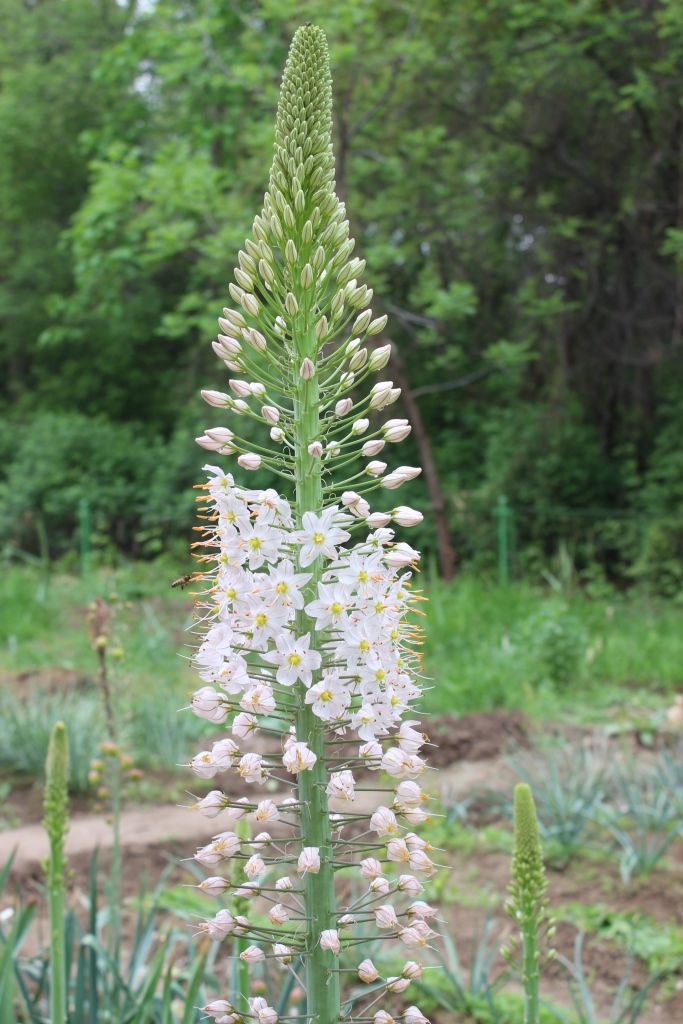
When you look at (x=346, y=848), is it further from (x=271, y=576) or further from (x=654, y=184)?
(x=654, y=184)

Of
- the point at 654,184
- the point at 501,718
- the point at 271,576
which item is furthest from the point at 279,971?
the point at 654,184

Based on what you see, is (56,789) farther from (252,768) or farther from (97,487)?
(97,487)

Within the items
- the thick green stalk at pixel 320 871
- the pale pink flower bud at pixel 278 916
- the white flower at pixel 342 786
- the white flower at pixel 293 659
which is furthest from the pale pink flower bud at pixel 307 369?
the pale pink flower bud at pixel 278 916

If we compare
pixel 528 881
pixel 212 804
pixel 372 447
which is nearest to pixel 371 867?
pixel 212 804

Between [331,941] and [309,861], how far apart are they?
14 centimetres

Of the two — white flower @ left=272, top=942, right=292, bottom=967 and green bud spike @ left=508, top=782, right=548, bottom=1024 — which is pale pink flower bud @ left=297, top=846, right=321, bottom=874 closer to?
white flower @ left=272, top=942, right=292, bottom=967

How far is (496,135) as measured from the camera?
570 inches

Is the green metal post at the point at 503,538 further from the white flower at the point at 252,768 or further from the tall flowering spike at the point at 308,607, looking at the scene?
the white flower at the point at 252,768


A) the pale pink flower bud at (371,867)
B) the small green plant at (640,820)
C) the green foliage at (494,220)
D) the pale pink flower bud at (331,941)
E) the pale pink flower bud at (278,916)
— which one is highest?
the green foliage at (494,220)

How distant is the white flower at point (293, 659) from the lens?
5.98ft

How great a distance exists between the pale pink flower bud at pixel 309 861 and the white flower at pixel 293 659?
293 mm

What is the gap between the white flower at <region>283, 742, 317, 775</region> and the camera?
1.75 meters

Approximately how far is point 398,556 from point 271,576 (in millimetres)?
240

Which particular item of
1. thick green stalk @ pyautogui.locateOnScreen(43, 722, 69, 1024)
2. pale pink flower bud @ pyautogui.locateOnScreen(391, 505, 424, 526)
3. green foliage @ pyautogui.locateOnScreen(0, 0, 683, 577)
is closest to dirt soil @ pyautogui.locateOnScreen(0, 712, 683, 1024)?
thick green stalk @ pyautogui.locateOnScreen(43, 722, 69, 1024)
